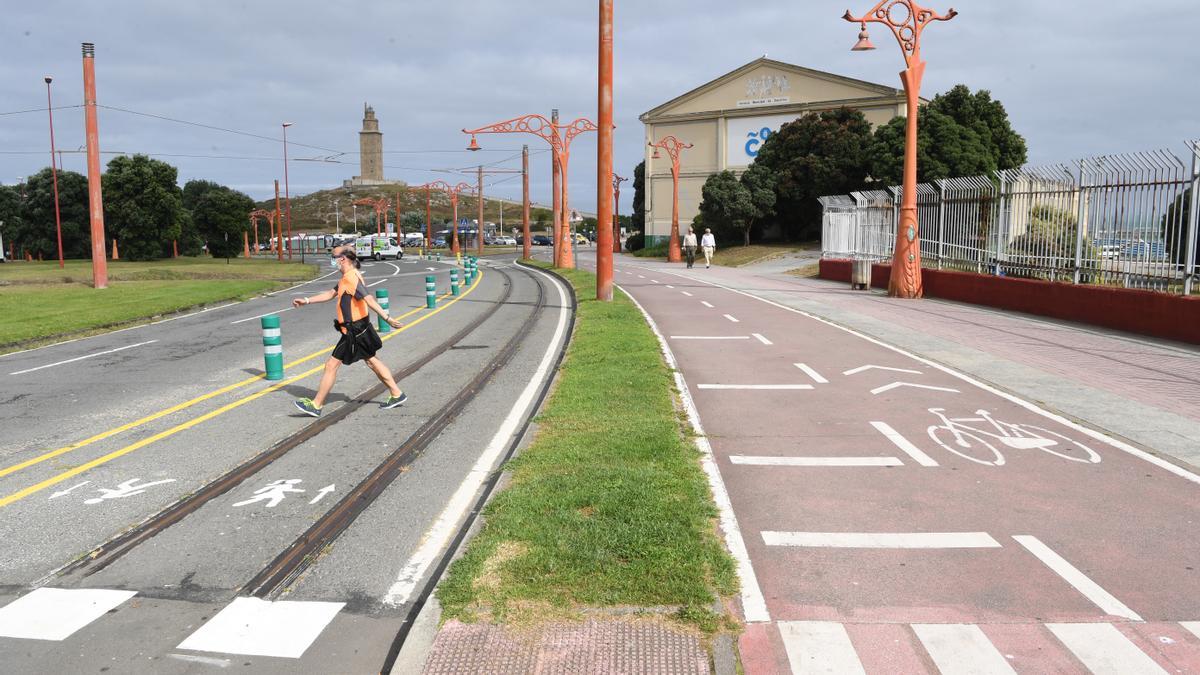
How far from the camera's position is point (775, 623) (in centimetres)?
400

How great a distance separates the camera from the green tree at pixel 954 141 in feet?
149

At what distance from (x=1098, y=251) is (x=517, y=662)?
16111 millimetres

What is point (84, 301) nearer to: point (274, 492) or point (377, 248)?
point (274, 492)

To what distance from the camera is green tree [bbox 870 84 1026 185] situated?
45.5 metres

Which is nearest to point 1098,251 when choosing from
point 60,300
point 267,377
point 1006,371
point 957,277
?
point 957,277

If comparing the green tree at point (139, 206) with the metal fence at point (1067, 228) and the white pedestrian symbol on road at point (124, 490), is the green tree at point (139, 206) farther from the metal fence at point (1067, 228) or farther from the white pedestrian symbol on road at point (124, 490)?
the white pedestrian symbol on road at point (124, 490)

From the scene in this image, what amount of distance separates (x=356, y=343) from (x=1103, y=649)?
7051 millimetres

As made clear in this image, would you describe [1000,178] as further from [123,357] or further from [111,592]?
[111,592]

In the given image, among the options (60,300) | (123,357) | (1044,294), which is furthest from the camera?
(60,300)

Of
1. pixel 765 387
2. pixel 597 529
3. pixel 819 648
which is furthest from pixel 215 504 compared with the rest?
pixel 765 387

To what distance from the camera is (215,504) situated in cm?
600

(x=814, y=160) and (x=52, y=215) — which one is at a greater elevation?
(x=814, y=160)

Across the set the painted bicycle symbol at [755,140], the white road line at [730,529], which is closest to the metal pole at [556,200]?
the painted bicycle symbol at [755,140]

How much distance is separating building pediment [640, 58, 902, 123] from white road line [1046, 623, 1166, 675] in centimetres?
6590
